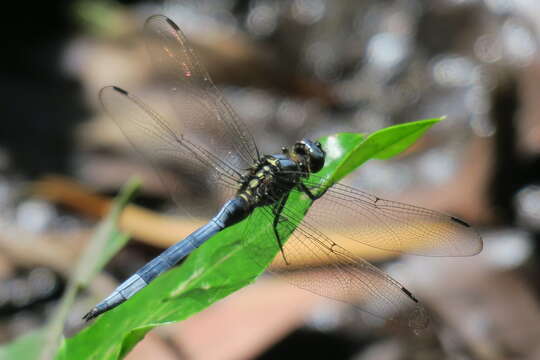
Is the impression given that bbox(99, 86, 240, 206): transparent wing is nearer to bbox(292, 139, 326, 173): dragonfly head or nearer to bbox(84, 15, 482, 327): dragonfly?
bbox(84, 15, 482, 327): dragonfly

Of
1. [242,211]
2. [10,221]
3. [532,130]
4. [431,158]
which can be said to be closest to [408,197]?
[431,158]

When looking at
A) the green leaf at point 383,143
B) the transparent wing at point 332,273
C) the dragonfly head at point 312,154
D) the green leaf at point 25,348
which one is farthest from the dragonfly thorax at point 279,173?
the green leaf at point 25,348

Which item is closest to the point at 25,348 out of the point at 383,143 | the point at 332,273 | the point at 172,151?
the point at 172,151

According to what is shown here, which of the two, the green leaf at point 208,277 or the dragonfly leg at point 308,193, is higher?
the dragonfly leg at point 308,193

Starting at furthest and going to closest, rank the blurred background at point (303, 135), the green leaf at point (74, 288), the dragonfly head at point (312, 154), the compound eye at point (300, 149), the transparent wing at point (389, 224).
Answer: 1. the blurred background at point (303, 135)
2. the compound eye at point (300, 149)
3. the dragonfly head at point (312, 154)
4. the transparent wing at point (389, 224)
5. the green leaf at point (74, 288)

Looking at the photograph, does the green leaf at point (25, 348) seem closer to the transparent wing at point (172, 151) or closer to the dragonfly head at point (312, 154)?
the transparent wing at point (172, 151)

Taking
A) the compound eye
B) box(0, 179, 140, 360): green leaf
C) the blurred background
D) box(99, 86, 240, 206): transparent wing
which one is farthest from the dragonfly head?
box(0, 179, 140, 360): green leaf

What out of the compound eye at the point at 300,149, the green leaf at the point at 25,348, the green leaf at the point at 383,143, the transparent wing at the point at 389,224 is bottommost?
the green leaf at the point at 25,348
